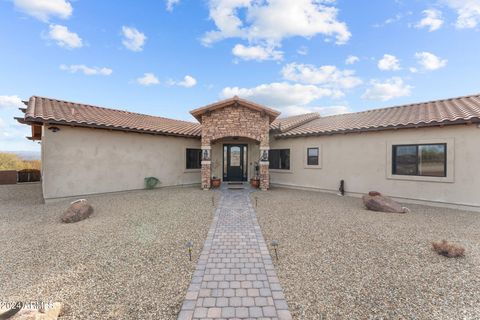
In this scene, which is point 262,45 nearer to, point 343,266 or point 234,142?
point 234,142

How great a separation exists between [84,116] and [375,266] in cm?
1393

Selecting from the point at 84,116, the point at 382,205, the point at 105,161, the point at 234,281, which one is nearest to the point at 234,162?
the point at 105,161

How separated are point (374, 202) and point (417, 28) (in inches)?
368

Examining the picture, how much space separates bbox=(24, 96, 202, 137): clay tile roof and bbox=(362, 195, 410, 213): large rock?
36.5 feet

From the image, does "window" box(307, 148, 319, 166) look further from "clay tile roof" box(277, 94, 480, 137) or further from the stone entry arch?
the stone entry arch

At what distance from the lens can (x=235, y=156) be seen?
1566 centimetres

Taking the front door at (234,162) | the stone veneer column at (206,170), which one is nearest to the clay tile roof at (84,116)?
the front door at (234,162)

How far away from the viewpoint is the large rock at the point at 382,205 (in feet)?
28.5

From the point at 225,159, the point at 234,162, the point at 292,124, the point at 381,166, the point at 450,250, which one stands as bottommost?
the point at 450,250

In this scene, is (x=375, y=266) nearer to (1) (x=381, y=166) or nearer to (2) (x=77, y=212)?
(1) (x=381, y=166)

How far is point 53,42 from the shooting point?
12.5 metres

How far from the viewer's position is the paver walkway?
3096 mm

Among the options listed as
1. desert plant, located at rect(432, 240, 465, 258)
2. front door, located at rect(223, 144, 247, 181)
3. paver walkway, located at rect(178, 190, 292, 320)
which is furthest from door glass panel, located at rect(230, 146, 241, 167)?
desert plant, located at rect(432, 240, 465, 258)

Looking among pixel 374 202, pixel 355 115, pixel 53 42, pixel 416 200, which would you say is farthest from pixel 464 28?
pixel 53 42
